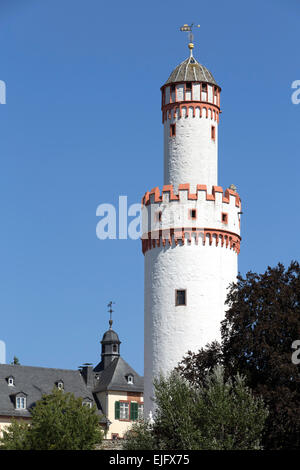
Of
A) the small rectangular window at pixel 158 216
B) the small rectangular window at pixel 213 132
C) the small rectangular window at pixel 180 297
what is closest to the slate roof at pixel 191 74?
the small rectangular window at pixel 213 132

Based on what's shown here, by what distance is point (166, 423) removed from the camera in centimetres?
5984

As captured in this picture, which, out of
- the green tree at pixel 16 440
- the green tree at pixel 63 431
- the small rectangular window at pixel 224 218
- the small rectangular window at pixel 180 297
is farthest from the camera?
the small rectangular window at pixel 224 218

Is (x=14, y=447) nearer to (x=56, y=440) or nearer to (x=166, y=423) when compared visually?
(x=56, y=440)

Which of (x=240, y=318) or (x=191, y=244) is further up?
(x=191, y=244)

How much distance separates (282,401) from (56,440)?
45.3ft

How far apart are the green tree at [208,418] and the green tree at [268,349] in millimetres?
1100

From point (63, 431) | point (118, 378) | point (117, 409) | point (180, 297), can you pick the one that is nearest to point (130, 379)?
point (118, 378)

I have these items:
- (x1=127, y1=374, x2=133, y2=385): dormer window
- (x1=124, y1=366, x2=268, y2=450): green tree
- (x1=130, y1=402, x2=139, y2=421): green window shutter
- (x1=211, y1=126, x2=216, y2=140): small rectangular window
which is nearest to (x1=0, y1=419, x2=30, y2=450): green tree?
(x1=124, y1=366, x2=268, y2=450): green tree

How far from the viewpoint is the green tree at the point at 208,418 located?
58.0 meters

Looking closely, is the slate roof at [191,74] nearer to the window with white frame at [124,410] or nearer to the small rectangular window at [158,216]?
the small rectangular window at [158,216]

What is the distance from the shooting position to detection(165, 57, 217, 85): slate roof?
7744cm

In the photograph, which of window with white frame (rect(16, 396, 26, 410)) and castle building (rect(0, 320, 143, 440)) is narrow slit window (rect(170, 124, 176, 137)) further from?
window with white frame (rect(16, 396, 26, 410))

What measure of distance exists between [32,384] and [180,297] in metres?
35.4
